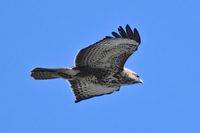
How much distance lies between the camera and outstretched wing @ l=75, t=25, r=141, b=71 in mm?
22141

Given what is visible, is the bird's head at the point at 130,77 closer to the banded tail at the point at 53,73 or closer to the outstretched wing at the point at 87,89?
the outstretched wing at the point at 87,89

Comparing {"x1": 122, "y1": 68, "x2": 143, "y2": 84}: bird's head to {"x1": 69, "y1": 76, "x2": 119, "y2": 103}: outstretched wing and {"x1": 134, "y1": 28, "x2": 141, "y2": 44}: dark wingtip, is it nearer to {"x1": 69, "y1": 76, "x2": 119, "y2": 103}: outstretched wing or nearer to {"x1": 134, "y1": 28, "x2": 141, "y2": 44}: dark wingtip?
{"x1": 69, "y1": 76, "x2": 119, "y2": 103}: outstretched wing

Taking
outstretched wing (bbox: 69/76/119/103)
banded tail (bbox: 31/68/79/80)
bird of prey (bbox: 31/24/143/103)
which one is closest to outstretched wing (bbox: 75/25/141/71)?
bird of prey (bbox: 31/24/143/103)

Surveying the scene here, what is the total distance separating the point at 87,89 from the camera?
23.5 meters

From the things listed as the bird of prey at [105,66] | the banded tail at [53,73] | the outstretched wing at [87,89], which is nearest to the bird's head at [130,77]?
the bird of prey at [105,66]

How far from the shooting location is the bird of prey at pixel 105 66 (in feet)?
72.7

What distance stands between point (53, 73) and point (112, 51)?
47.9 inches

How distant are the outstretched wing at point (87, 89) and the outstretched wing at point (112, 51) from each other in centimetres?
55

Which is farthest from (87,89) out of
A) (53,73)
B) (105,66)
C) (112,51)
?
(112,51)

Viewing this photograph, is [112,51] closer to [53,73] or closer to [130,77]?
[130,77]

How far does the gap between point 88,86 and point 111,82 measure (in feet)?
2.64

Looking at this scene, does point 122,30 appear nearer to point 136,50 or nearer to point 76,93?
point 136,50

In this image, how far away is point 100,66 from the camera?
22.7 metres

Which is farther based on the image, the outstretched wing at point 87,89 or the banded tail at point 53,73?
the outstretched wing at point 87,89
